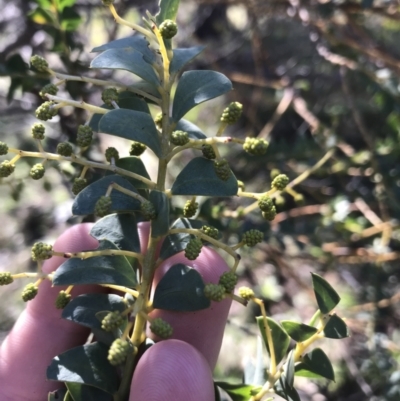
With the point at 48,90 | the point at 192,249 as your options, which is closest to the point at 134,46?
the point at 48,90

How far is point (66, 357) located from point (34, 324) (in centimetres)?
46

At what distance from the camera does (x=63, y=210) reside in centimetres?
209

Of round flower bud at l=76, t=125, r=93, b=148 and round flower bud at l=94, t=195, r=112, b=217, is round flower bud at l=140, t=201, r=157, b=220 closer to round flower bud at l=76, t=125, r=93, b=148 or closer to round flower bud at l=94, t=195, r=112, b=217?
round flower bud at l=94, t=195, r=112, b=217

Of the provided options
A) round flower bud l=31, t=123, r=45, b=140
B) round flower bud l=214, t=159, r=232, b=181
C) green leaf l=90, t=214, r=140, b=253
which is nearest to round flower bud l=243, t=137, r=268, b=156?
round flower bud l=214, t=159, r=232, b=181

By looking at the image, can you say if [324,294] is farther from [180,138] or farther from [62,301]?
[62,301]

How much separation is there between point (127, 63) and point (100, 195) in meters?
0.24

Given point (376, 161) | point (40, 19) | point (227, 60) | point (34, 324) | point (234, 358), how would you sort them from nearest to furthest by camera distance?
1. point (34, 324)
2. point (40, 19)
3. point (376, 161)
4. point (234, 358)
5. point (227, 60)

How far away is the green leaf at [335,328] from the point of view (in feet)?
2.77

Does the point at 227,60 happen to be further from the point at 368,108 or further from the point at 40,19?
the point at 40,19

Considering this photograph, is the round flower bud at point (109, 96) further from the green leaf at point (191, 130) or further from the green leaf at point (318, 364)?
the green leaf at point (318, 364)

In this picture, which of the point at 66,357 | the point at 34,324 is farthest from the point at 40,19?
the point at 66,357

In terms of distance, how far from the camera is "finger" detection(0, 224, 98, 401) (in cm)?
123

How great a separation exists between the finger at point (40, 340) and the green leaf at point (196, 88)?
0.50m

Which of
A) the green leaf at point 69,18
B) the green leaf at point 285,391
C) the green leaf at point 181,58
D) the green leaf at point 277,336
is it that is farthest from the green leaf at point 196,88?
the green leaf at point 69,18
